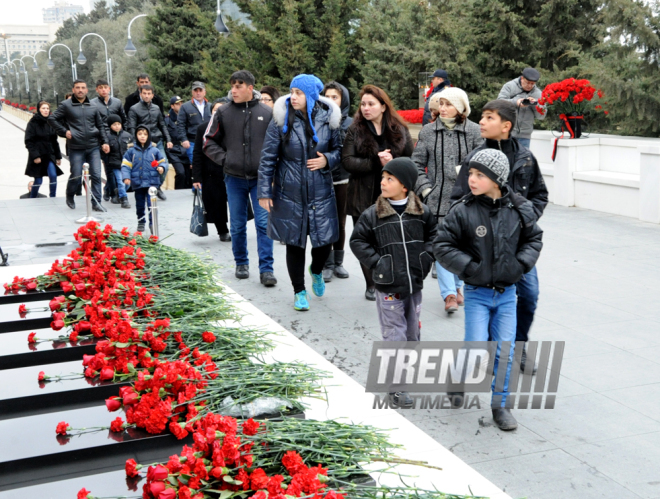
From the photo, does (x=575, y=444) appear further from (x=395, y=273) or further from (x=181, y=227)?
(x=181, y=227)

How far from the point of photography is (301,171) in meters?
6.49

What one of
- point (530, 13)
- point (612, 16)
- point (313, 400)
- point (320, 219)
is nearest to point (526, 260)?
point (313, 400)

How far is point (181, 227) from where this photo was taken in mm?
10836

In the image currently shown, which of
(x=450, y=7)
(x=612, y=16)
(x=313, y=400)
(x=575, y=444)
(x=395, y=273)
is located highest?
(x=450, y=7)

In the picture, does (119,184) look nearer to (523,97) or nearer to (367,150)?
(523,97)

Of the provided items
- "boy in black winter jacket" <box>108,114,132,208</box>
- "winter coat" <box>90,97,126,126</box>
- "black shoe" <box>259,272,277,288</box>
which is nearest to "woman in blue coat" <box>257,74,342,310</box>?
"black shoe" <box>259,272,277,288</box>

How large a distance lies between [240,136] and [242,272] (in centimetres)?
148

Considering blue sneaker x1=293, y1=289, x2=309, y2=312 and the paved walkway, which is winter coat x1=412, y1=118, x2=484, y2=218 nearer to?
the paved walkway

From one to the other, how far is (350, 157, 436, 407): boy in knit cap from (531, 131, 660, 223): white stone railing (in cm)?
668

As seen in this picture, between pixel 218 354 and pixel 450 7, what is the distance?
2008 cm

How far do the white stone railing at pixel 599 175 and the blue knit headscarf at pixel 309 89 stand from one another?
5953 millimetres

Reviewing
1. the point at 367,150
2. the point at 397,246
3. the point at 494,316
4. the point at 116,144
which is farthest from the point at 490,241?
the point at 116,144

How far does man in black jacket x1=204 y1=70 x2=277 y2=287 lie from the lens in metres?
7.51

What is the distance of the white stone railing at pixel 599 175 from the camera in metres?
10.6
